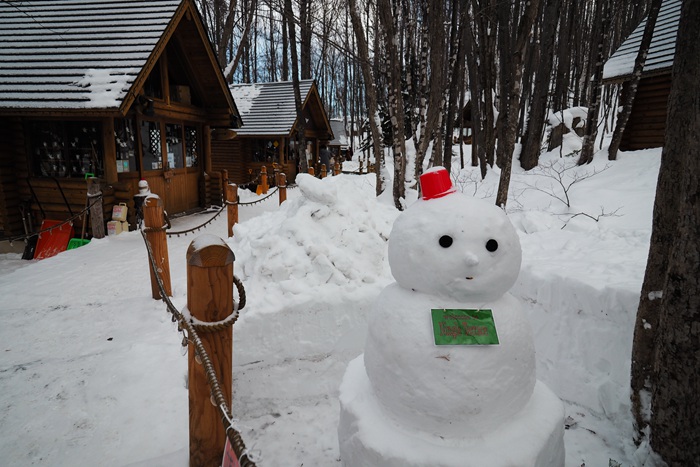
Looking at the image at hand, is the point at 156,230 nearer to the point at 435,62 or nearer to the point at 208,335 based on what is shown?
the point at 208,335

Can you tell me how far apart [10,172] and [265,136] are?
8.92 m

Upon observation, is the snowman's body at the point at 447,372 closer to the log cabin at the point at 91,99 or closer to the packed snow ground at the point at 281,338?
the packed snow ground at the point at 281,338

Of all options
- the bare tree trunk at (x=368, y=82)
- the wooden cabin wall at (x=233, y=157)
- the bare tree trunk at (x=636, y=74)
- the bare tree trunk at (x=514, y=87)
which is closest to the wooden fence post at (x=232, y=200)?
the bare tree trunk at (x=368, y=82)

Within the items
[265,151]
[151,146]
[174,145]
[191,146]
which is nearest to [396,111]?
[151,146]

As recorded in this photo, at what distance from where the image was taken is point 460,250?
1.71 meters

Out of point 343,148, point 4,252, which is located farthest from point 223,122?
point 343,148

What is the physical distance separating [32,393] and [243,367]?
1.63m

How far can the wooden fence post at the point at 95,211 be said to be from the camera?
271 inches

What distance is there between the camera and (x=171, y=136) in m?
9.86

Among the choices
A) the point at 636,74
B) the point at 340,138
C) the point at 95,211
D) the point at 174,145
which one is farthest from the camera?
the point at 340,138

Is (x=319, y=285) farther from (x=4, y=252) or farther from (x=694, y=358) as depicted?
(x=4, y=252)

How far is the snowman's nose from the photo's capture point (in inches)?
64.7

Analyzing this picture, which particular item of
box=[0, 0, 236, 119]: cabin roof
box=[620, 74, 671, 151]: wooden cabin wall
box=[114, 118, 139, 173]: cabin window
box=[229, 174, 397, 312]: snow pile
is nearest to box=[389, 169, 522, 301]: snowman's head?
box=[229, 174, 397, 312]: snow pile

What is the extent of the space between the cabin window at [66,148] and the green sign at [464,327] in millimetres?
8582
